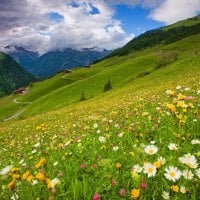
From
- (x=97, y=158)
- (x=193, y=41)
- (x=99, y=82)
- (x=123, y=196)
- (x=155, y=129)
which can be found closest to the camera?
(x=123, y=196)

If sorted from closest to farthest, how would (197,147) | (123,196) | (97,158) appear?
1. (123,196)
2. (197,147)
3. (97,158)

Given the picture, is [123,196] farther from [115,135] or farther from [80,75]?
[80,75]

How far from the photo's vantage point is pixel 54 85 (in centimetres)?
17175

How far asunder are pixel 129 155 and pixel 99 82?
91.1 meters

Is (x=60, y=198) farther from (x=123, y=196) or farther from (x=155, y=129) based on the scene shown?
(x=155, y=129)

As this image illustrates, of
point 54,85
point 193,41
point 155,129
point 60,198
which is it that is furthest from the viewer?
point 54,85

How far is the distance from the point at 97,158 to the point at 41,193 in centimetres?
132

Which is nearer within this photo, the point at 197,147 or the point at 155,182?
the point at 155,182

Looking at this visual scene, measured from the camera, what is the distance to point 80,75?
582 feet

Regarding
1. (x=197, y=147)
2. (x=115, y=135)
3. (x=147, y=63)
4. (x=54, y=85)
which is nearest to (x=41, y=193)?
(x=197, y=147)

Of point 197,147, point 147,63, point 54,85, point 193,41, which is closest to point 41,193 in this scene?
point 197,147

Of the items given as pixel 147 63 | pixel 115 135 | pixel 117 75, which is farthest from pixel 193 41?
pixel 115 135

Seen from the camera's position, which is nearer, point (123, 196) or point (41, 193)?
point (123, 196)

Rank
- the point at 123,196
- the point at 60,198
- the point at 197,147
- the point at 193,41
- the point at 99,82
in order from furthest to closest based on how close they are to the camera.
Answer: the point at 193,41 → the point at 99,82 → the point at 197,147 → the point at 60,198 → the point at 123,196
